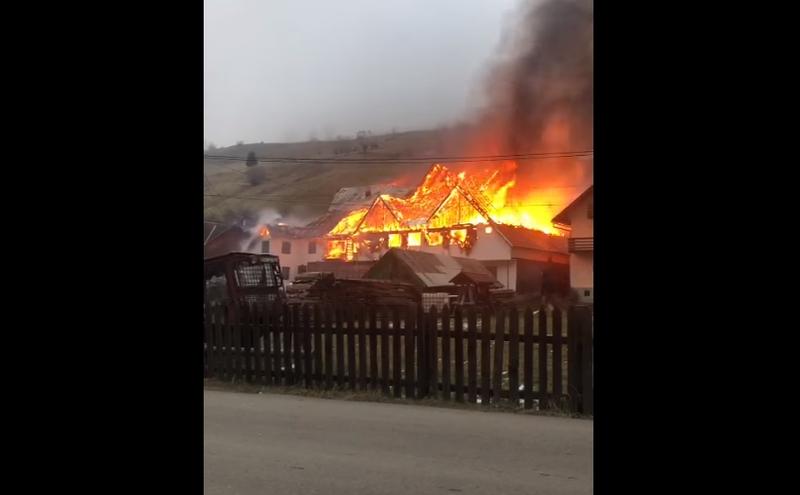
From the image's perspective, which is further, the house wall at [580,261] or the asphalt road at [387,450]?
the house wall at [580,261]

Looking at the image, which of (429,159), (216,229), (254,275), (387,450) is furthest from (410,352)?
(216,229)

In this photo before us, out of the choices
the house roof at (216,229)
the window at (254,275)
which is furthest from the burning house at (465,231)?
the window at (254,275)

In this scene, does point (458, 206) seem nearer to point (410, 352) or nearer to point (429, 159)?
point (429, 159)

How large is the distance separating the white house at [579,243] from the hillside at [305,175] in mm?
6681

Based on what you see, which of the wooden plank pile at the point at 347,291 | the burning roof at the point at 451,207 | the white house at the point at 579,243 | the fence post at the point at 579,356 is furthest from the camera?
the burning roof at the point at 451,207

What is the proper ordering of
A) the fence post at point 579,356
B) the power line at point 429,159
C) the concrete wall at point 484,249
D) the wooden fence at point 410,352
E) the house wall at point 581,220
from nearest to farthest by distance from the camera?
1. the fence post at point 579,356
2. the wooden fence at point 410,352
3. the house wall at point 581,220
4. the concrete wall at point 484,249
5. the power line at point 429,159

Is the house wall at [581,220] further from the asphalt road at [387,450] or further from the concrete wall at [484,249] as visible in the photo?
the asphalt road at [387,450]

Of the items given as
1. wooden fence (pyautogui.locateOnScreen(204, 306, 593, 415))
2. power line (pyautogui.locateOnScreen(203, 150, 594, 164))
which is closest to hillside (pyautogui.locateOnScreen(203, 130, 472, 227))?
power line (pyautogui.locateOnScreen(203, 150, 594, 164))

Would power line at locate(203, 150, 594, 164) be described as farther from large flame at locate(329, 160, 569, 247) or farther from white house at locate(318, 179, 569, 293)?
white house at locate(318, 179, 569, 293)

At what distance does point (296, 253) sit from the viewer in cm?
2323

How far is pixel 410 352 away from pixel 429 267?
37.1ft

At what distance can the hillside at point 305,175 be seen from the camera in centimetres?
2583
